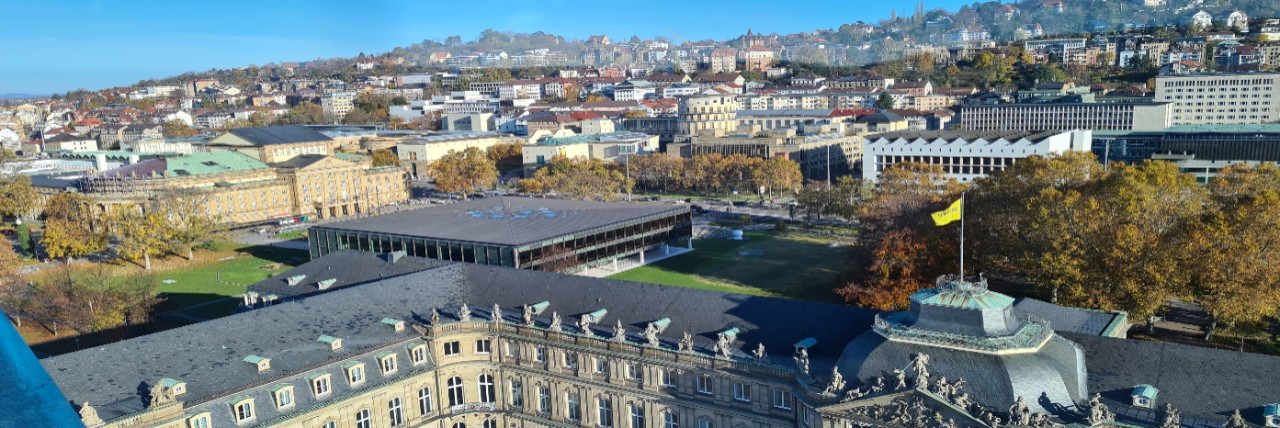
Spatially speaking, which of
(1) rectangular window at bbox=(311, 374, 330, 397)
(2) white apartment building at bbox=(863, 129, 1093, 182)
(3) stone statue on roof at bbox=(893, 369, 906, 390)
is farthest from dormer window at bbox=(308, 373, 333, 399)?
(2) white apartment building at bbox=(863, 129, 1093, 182)

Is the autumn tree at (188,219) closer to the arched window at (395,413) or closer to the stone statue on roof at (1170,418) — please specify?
the arched window at (395,413)

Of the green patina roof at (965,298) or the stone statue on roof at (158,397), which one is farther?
the stone statue on roof at (158,397)

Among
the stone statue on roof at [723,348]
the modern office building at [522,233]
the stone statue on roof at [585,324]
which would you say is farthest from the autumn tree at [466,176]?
the stone statue on roof at [723,348]

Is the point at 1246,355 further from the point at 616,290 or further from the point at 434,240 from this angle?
the point at 434,240

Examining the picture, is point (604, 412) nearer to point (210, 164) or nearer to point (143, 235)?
point (143, 235)

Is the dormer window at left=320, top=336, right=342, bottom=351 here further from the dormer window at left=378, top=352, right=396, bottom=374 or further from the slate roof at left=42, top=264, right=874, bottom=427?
the dormer window at left=378, top=352, right=396, bottom=374

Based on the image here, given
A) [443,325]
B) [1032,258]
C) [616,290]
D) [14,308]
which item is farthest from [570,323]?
[14,308]
